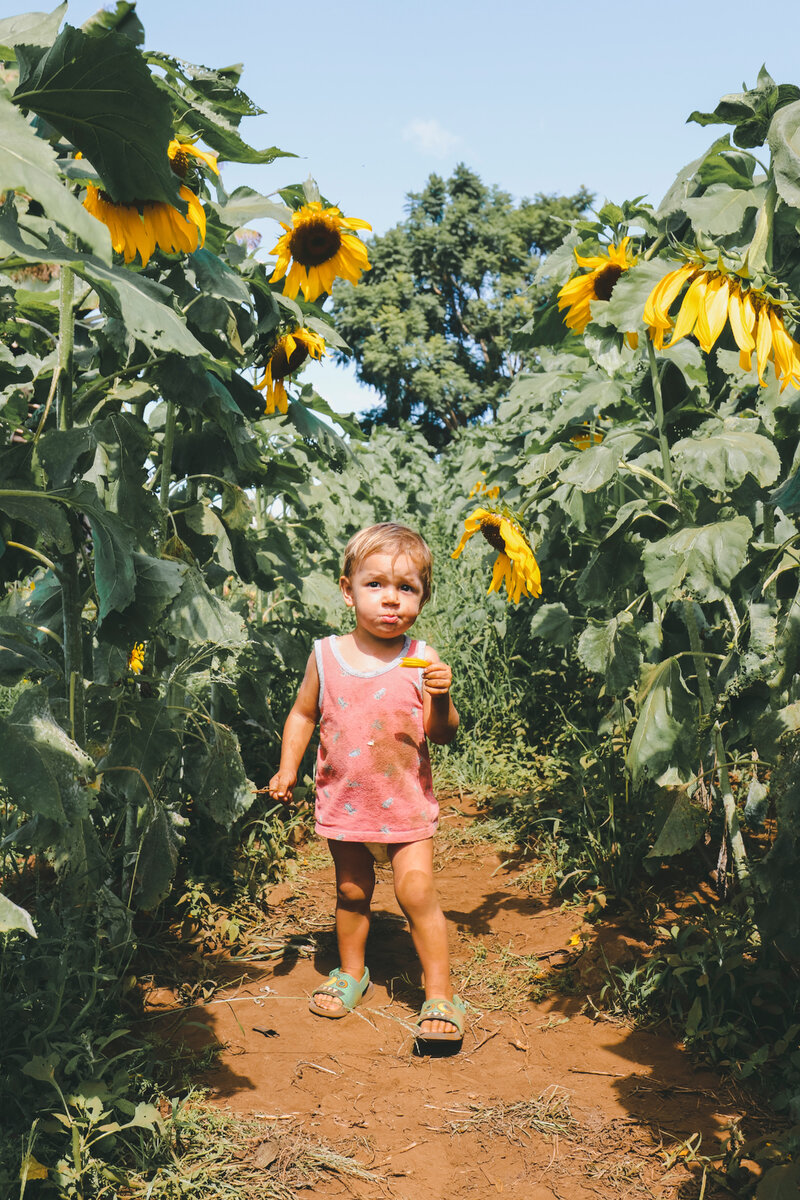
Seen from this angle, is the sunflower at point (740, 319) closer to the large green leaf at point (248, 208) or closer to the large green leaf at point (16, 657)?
the large green leaf at point (16, 657)

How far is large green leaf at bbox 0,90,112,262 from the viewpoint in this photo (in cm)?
117

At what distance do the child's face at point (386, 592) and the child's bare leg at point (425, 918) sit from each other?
1.88 ft

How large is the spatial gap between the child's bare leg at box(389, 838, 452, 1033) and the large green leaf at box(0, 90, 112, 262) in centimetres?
175

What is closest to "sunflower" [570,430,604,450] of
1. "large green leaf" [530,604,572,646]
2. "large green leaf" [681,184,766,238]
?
"large green leaf" [530,604,572,646]

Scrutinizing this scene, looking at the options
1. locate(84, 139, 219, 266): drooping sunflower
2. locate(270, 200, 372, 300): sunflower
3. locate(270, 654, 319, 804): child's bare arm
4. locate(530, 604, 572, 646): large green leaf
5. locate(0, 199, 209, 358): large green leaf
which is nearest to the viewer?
locate(0, 199, 209, 358): large green leaf

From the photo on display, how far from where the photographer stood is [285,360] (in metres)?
3.05

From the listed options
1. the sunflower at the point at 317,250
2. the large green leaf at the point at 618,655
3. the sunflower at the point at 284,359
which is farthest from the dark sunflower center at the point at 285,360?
the large green leaf at the point at 618,655

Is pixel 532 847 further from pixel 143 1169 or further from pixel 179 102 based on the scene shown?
pixel 179 102

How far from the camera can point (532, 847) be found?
3.49 meters

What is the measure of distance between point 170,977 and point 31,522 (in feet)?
4.44

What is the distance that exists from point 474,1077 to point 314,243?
2.39m

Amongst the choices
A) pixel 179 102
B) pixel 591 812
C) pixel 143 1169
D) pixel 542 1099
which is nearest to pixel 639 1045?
pixel 542 1099

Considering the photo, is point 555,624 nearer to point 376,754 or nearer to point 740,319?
point 376,754

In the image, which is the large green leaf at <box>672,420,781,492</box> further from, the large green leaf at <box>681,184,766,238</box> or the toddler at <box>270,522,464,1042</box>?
the toddler at <box>270,522,464,1042</box>
